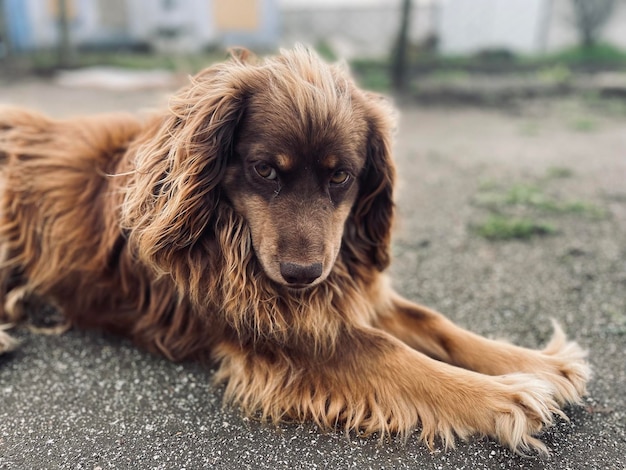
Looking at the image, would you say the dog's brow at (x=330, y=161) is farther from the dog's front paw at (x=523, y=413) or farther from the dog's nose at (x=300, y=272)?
the dog's front paw at (x=523, y=413)

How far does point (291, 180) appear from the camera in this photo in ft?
8.91

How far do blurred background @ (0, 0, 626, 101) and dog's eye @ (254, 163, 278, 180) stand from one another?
9906mm

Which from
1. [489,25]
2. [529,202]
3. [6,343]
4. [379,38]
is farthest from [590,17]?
[6,343]

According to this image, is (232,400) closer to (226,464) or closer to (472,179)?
(226,464)

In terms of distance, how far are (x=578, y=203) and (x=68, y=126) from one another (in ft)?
15.8

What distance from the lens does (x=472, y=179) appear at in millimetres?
7023

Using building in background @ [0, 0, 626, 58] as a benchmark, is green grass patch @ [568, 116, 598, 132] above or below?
below

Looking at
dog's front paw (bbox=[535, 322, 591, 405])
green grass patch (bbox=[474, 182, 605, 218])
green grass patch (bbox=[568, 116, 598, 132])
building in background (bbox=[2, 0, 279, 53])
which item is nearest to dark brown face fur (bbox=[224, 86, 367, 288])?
dog's front paw (bbox=[535, 322, 591, 405])

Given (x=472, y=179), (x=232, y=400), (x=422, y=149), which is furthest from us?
(x=422, y=149)

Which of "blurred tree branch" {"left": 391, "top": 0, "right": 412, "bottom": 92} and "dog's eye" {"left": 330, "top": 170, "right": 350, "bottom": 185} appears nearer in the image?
"dog's eye" {"left": 330, "top": 170, "right": 350, "bottom": 185}

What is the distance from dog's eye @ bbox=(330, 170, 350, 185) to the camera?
2.81 meters

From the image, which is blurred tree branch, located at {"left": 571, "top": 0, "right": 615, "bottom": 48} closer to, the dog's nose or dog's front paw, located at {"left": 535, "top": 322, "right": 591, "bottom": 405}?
dog's front paw, located at {"left": 535, "top": 322, "right": 591, "bottom": 405}

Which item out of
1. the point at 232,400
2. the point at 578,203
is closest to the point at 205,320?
the point at 232,400

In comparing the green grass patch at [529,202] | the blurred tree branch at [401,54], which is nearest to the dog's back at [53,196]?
the green grass patch at [529,202]
